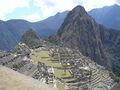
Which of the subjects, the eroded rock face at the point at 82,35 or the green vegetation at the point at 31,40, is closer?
the green vegetation at the point at 31,40

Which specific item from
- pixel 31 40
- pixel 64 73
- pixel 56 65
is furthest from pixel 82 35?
pixel 64 73

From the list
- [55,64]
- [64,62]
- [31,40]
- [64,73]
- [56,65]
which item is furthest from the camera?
[31,40]

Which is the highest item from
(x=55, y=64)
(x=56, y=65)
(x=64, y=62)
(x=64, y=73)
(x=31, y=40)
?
(x=31, y=40)

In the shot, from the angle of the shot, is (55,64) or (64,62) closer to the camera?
(55,64)

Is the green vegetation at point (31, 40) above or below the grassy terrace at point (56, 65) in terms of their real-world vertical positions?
above

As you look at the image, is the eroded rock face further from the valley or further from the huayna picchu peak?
the valley

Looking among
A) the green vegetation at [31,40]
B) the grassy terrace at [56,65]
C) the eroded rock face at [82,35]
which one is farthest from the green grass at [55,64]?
the eroded rock face at [82,35]

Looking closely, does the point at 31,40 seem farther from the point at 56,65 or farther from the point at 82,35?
the point at 56,65

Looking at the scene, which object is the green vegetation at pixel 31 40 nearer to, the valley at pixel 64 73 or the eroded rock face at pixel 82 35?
the eroded rock face at pixel 82 35

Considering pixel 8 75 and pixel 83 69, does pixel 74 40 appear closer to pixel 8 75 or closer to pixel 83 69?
pixel 83 69
